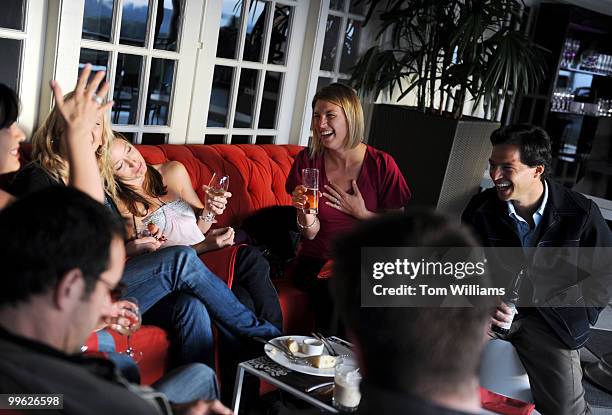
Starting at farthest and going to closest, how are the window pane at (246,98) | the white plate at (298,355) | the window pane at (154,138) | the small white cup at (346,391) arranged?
the window pane at (246,98) → the window pane at (154,138) → the white plate at (298,355) → the small white cup at (346,391)

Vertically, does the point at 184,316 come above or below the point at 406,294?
below

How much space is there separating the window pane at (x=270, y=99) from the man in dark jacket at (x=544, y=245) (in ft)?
5.58

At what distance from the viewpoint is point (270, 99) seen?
4344 mm

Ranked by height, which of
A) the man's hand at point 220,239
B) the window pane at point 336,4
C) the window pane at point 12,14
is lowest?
the man's hand at point 220,239

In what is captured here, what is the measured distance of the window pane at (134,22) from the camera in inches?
136

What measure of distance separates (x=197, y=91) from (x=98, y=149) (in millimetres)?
1120

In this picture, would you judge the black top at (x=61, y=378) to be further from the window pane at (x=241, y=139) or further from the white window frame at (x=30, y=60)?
the window pane at (x=241, y=139)

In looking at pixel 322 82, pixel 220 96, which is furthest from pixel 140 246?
pixel 322 82

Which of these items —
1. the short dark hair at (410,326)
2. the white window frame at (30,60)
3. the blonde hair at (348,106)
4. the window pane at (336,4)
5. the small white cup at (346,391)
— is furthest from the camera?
the window pane at (336,4)

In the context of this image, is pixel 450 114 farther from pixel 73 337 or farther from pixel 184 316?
pixel 73 337

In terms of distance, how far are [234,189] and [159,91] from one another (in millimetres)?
627

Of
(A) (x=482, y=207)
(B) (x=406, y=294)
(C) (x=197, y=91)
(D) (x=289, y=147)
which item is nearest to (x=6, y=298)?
(B) (x=406, y=294)

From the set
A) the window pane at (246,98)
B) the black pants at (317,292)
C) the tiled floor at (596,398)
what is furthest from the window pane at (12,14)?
the tiled floor at (596,398)

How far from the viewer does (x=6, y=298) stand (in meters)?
1.25
